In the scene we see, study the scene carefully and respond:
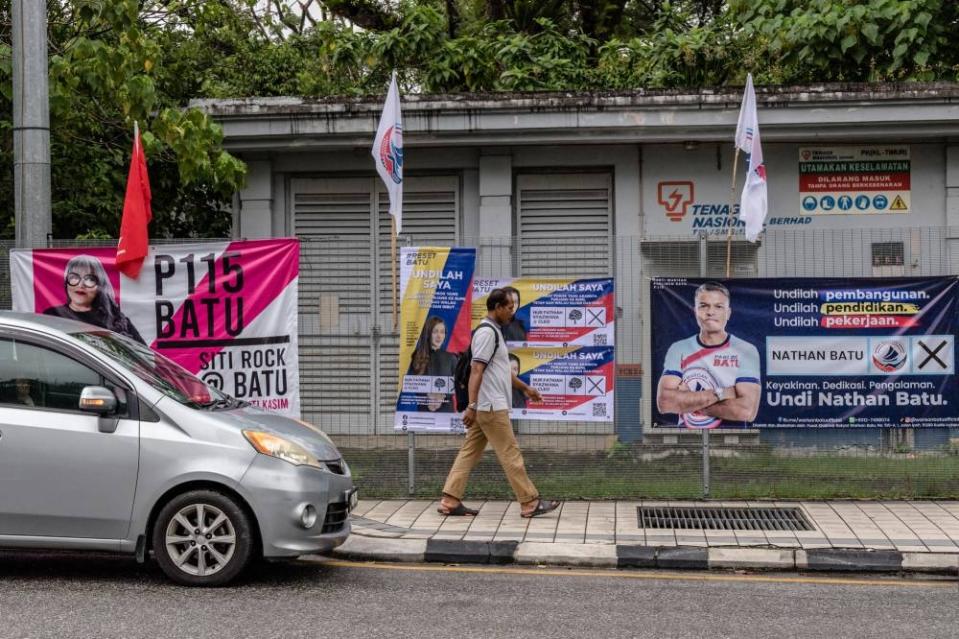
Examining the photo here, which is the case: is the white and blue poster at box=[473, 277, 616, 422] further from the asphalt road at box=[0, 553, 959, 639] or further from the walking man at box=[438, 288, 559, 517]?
the asphalt road at box=[0, 553, 959, 639]

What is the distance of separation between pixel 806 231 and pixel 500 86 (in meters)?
5.07

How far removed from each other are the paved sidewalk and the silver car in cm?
133

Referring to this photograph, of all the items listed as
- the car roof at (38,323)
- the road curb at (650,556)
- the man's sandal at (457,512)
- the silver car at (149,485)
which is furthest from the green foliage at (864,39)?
the car roof at (38,323)

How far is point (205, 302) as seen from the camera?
1003 centimetres

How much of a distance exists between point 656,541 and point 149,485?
3735mm

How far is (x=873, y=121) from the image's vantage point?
11164mm

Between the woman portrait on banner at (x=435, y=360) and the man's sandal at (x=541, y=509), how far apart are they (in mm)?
1394

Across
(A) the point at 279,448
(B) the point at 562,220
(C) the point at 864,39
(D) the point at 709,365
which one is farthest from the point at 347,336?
(C) the point at 864,39

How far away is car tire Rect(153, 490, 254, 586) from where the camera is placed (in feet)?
22.2

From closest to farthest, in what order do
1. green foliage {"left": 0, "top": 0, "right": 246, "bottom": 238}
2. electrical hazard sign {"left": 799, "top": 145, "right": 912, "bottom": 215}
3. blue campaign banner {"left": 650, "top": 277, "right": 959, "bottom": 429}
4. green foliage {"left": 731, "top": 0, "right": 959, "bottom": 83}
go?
1. blue campaign banner {"left": 650, "top": 277, "right": 959, "bottom": 429}
2. green foliage {"left": 0, "top": 0, "right": 246, "bottom": 238}
3. electrical hazard sign {"left": 799, "top": 145, "right": 912, "bottom": 215}
4. green foliage {"left": 731, "top": 0, "right": 959, "bottom": 83}

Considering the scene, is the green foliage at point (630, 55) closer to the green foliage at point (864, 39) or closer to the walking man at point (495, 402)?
the green foliage at point (864, 39)

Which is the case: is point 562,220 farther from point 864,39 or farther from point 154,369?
point 154,369

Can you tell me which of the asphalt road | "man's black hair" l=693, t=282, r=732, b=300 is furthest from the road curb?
"man's black hair" l=693, t=282, r=732, b=300

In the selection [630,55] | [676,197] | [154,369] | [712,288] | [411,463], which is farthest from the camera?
[630,55]
